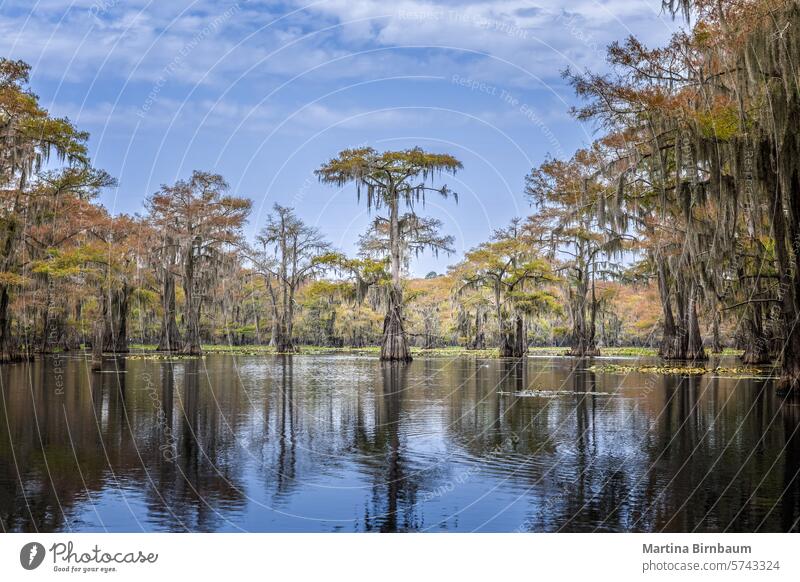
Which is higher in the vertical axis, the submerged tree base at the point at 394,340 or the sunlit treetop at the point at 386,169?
the sunlit treetop at the point at 386,169

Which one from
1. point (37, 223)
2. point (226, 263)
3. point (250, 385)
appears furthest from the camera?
point (226, 263)

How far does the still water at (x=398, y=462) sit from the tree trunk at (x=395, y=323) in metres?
19.6

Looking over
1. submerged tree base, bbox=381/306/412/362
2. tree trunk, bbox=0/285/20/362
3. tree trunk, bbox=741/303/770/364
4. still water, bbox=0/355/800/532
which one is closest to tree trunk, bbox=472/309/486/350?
submerged tree base, bbox=381/306/412/362

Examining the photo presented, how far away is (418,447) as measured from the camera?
37.8ft

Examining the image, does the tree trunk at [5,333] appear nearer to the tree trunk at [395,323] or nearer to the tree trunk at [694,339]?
the tree trunk at [395,323]

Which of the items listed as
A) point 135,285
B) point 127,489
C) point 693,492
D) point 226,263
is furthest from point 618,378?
point 135,285

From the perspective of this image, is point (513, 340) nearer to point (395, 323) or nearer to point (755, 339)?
point (395, 323)

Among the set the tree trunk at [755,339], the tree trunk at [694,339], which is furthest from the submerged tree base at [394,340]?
the tree trunk at [755,339]

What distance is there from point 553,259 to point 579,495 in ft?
135

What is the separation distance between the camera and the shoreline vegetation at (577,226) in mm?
18000
